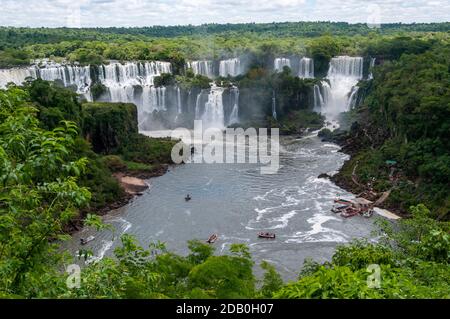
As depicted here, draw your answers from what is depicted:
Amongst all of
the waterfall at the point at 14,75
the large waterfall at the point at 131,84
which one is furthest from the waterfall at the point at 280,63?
the waterfall at the point at 14,75

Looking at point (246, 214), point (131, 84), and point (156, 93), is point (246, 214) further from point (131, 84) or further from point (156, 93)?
point (131, 84)

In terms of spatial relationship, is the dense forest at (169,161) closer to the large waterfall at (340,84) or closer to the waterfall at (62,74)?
the large waterfall at (340,84)

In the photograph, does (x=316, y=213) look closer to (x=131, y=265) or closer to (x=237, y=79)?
(x=131, y=265)

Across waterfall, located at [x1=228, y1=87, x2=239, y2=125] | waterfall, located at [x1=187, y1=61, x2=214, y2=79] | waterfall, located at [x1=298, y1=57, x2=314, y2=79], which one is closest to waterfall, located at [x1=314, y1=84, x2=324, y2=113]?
waterfall, located at [x1=298, y1=57, x2=314, y2=79]

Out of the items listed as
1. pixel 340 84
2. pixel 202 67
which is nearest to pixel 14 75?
pixel 202 67

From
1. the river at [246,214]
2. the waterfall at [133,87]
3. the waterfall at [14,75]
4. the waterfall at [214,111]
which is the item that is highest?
the waterfall at [14,75]

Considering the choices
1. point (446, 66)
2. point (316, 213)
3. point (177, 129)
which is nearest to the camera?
point (316, 213)

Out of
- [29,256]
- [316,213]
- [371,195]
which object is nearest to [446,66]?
[371,195]
